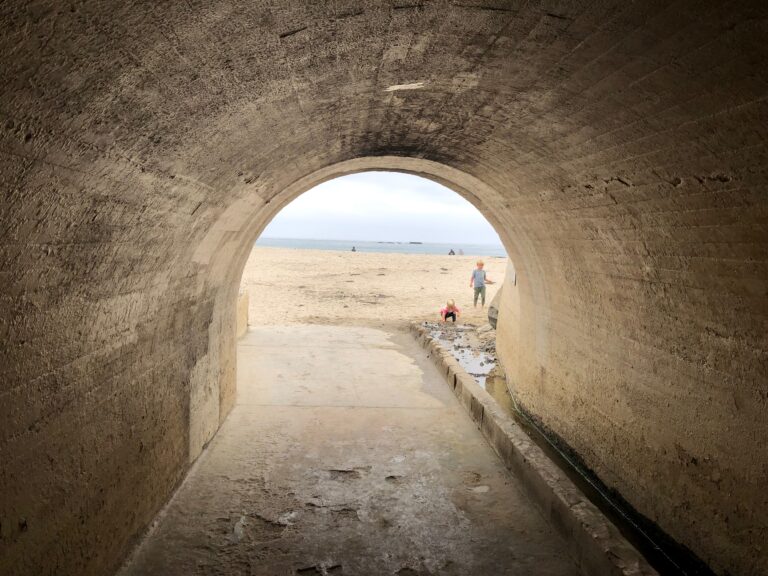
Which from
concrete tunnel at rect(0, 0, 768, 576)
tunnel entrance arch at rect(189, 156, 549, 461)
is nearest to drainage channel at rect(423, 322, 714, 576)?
concrete tunnel at rect(0, 0, 768, 576)

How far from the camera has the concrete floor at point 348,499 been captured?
3.96 meters

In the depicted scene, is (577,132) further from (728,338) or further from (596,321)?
(596,321)

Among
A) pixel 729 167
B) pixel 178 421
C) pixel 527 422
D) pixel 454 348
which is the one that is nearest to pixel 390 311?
pixel 454 348

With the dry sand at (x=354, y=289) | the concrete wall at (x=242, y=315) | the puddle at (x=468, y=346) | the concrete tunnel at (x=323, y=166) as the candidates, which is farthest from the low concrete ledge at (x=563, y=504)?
the dry sand at (x=354, y=289)

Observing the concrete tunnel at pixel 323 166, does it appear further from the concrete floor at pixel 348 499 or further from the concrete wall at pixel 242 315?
the concrete wall at pixel 242 315

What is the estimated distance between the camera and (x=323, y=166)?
6.31m

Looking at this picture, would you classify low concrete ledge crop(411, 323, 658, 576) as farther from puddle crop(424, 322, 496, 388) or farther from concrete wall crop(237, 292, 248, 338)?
concrete wall crop(237, 292, 248, 338)

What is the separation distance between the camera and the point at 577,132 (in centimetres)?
399

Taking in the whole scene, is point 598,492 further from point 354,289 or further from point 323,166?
point 354,289

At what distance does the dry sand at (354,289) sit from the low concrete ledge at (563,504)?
335 inches

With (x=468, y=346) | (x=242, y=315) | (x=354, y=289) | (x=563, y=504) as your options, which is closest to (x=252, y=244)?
A: (x=242, y=315)

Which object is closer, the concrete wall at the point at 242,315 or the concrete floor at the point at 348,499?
the concrete floor at the point at 348,499

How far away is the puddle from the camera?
37.1ft

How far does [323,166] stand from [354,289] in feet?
53.2
